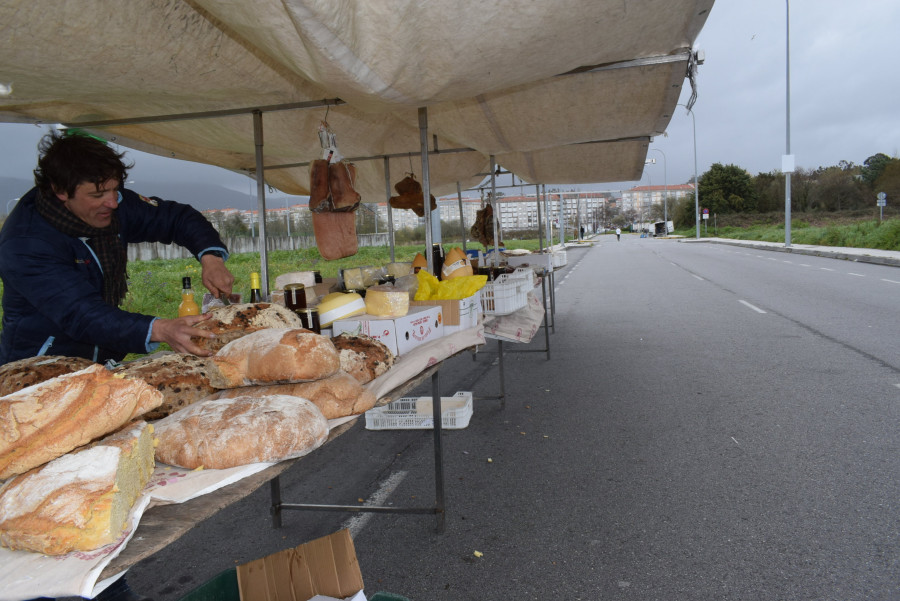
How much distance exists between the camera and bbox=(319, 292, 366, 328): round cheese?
9.91 ft

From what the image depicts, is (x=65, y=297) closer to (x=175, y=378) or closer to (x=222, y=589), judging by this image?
(x=175, y=378)

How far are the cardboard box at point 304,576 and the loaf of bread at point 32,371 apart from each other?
0.98 metres

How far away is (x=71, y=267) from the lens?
95.1 inches

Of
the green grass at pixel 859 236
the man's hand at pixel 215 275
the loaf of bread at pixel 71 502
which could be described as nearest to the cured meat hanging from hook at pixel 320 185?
the man's hand at pixel 215 275

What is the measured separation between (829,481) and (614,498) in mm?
1377

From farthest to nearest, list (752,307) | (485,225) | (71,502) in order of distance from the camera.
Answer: (752,307) → (485,225) → (71,502)

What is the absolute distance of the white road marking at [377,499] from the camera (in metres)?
3.53

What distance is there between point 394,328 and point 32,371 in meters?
1.48

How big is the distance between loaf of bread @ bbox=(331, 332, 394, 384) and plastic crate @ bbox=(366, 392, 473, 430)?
245cm

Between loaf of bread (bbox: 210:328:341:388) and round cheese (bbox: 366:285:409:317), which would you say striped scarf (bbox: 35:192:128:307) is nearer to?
loaf of bread (bbox: 210:328:341:388)

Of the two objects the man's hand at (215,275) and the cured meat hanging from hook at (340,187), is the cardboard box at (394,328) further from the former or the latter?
the cured meat hanging from hook at (340,187)

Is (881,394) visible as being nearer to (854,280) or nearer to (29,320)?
(29,320)

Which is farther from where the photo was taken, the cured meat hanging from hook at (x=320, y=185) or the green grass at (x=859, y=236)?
the green grass at (x=859, y=236)

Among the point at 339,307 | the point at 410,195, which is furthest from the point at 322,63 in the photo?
the point at 410,195
